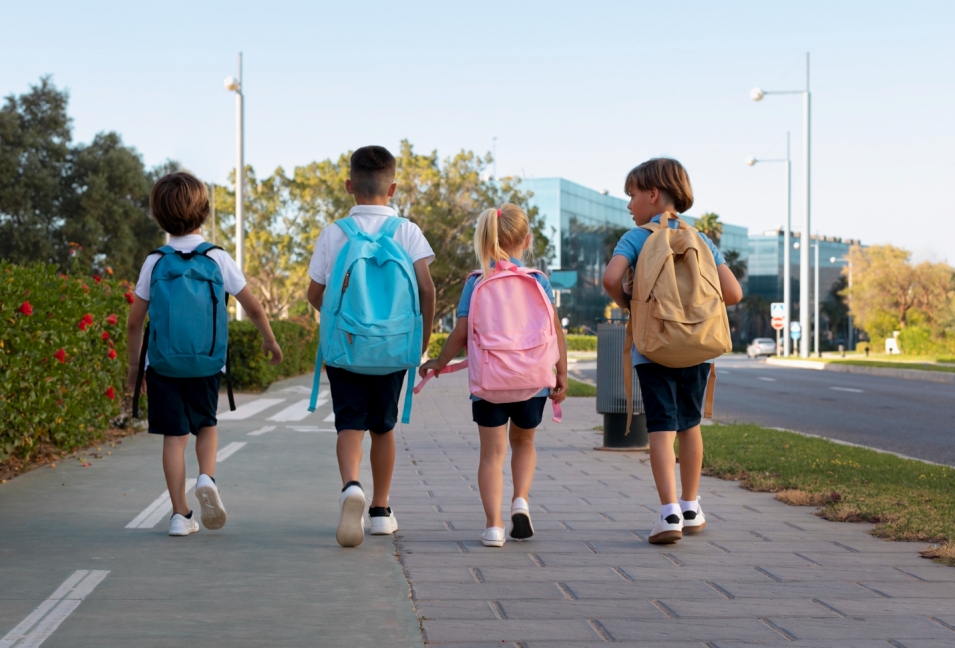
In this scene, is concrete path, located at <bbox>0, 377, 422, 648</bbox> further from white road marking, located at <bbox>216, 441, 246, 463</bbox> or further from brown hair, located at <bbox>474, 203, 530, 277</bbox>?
brown hair, located at <bbox>474, 203, 530, 277</bbox>

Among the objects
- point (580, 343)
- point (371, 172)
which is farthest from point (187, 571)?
point (580, 343)

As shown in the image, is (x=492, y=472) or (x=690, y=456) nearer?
(x=492, y=472)

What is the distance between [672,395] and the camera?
5.59 m

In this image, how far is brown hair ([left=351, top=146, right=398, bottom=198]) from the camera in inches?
220

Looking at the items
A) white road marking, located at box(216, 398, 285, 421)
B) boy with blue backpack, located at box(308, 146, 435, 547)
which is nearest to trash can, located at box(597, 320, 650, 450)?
boy with blue backpack, located at box(308, 146, 435, 547)

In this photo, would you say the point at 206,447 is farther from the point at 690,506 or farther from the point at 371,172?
the point at 690,506

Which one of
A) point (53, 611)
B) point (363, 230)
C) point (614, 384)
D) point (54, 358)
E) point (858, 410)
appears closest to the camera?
point (53, 611)

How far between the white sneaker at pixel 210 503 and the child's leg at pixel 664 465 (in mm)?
2177

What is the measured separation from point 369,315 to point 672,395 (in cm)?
157

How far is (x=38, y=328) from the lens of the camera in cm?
802

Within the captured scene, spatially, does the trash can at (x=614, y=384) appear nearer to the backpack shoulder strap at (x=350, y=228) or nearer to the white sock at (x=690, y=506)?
the white sock at (x=690, y=506)

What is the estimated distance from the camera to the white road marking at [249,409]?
14164 millimetres

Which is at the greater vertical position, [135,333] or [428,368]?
[135,333]

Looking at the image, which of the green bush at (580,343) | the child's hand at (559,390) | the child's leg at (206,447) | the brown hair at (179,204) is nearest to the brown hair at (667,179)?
the child's hand at (559,390)
